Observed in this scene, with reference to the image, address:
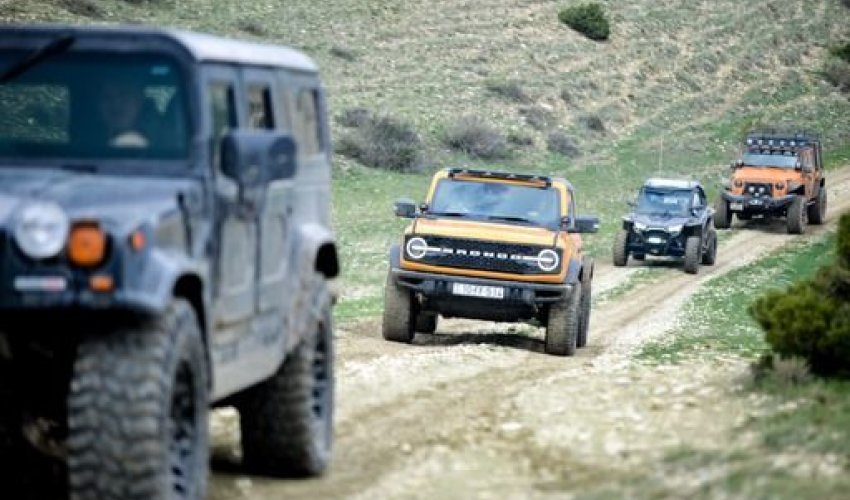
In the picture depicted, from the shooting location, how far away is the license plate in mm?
18562

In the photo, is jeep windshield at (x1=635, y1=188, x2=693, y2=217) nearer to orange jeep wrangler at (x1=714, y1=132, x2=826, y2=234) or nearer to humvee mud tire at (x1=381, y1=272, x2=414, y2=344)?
orange jeep wrangler at (x1=714, y1=132, x2=826, y2=234)

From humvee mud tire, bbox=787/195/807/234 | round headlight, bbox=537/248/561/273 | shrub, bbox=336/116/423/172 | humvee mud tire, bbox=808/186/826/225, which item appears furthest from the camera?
shrub, bbox=336/116/423/172

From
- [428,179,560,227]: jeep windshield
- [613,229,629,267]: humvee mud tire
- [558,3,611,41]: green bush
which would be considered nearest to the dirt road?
[428,179,560,227]: jeep windshield

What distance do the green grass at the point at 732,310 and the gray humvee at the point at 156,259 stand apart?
7241 millimetres

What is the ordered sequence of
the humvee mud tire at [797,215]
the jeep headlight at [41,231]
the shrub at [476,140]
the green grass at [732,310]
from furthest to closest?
the shrub at [476,140] → the humvee mud tire at [797,215] → the green grass at [732,310] → the jeep headlight at [41,231]

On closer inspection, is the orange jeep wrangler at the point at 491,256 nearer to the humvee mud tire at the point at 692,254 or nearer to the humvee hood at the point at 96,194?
the humvee hood at the point at 96,194

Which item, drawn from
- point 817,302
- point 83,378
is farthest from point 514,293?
point 83,378

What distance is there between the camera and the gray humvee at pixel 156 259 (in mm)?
7297

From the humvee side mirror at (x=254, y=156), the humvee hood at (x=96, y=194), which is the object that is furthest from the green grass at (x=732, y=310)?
the humvee hood at (x=96, y=194)

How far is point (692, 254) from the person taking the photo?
3219 centimetres

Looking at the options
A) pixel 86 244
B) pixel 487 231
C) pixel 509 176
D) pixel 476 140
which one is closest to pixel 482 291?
pixel 487 231

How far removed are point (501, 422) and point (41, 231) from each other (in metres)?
5.52

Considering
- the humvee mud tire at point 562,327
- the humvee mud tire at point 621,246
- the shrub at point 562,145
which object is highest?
the humvee mud tire at point 562,327

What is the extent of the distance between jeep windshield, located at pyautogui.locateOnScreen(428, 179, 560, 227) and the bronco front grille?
1.89 feet
